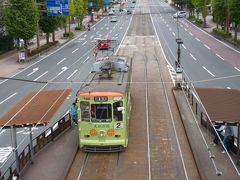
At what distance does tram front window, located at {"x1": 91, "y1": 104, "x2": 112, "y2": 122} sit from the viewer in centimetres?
1998

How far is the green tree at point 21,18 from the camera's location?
188 ft

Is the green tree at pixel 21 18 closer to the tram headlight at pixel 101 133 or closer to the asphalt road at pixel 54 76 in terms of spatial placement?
the asphalt road at pixel 54 76

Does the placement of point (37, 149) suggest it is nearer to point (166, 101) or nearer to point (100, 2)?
point (166, 101)

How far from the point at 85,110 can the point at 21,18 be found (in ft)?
131

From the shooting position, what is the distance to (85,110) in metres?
20.2

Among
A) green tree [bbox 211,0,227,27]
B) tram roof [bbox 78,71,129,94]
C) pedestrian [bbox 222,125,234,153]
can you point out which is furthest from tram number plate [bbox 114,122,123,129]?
green tree [bbox 211,0,227,27]

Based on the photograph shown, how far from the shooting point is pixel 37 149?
21.0 m

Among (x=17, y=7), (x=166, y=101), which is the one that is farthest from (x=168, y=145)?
(x=17, y=7)

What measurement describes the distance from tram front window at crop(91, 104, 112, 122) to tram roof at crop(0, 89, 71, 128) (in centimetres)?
169

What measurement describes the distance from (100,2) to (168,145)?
89.4 m

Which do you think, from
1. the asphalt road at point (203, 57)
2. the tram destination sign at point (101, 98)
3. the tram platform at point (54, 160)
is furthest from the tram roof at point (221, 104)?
the asphalt road at point (203, 57)

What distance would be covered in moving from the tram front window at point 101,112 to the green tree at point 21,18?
3968cm

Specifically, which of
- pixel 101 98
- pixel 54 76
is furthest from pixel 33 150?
pixel 54 76

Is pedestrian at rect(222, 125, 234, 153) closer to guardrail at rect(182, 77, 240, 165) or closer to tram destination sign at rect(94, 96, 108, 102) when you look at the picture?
guardrail at rect(182, 77, 240, 165)
